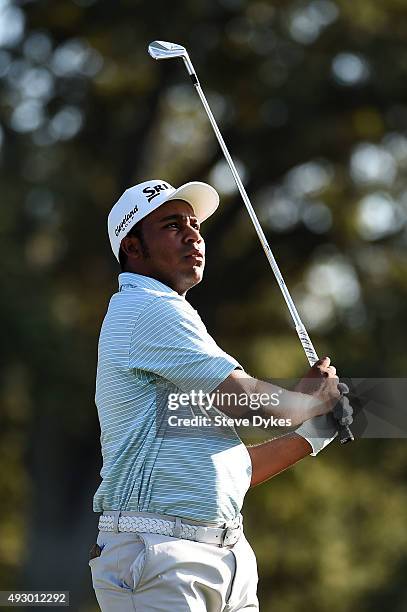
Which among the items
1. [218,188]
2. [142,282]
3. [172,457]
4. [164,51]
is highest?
[164,51]

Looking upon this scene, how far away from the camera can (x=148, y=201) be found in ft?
13.6

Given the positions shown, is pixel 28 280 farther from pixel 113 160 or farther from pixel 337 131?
pixel 337 131

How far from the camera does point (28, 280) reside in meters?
16.9

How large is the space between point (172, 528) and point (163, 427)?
267 mm

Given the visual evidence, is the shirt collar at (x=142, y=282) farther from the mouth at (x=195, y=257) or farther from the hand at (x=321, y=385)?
the hand at (x=321, y=385)

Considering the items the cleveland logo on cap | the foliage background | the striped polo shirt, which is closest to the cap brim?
the cleveland logo on cap

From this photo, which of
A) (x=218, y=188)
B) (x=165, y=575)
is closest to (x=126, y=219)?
(x=165, y=575)

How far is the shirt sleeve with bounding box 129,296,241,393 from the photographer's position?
3715 millimetres

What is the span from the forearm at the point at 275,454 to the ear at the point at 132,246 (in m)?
0.65

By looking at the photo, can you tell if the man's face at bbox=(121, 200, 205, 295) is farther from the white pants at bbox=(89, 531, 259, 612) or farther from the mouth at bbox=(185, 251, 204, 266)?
the white pants at bbox=(89, 531, 259, 612)

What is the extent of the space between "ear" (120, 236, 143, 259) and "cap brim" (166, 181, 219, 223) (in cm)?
16

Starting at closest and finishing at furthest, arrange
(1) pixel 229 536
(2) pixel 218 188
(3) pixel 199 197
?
(1) pixel 229 536
(3) pixel 199 197
(2) pixel 218 188

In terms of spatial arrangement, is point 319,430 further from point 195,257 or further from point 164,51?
point 164,51

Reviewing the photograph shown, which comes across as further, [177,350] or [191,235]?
[191,235]
